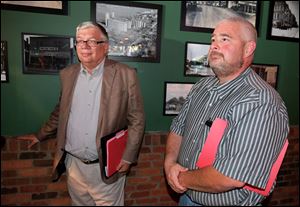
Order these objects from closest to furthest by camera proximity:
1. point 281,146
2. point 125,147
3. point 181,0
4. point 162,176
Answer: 1. point 281,146
2. point 125,147
3. point 181,0
4. point 162,176

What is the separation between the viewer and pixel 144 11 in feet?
6.88

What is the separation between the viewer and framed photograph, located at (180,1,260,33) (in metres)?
2.19

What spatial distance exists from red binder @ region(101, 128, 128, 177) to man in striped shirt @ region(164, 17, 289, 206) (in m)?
0.41

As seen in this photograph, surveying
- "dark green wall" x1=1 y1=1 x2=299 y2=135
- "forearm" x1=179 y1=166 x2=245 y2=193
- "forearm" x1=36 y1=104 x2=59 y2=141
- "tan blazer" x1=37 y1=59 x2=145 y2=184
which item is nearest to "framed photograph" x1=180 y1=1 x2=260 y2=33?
"dark green wall" x1=1 y1=1 x2=299 y2=135

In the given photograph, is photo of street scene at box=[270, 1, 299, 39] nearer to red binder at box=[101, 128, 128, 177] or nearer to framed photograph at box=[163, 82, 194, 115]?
framed photograph at box=[163, 82, 194, 115]

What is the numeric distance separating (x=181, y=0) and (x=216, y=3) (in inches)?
12.4

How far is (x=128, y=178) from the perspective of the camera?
2289mm

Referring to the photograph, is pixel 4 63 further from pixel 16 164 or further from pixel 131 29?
pixel 131 29

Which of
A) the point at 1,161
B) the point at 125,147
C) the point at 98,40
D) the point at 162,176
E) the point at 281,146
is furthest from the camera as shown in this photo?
the point at 162,176

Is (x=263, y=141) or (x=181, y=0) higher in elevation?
(x=181, y=0)

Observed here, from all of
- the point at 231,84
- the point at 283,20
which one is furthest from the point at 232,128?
the point at 283,20

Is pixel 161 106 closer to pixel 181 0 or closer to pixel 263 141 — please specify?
pixel 181 0

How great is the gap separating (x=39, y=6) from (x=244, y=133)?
166 cm

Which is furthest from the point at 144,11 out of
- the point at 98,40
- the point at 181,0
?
the point at 98,40
